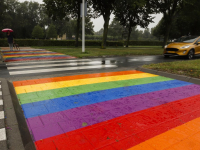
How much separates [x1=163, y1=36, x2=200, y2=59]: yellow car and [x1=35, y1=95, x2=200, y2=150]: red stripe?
9063 millimetres

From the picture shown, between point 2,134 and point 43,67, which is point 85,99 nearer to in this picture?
point 2,134

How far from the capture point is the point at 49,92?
433 cm

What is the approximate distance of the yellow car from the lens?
11438 mm

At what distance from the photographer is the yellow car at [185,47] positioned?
1144 cm

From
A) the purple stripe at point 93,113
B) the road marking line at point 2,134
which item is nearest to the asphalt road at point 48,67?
the purple stripe at point 93,113

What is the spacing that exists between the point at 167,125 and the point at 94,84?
2.82m

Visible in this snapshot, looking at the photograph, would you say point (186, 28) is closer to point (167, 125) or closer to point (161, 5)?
point (161, 5)

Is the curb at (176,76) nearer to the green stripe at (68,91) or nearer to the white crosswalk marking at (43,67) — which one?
the green stripe at (68,91)

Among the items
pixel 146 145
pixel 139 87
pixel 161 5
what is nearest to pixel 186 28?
pixel 161 5

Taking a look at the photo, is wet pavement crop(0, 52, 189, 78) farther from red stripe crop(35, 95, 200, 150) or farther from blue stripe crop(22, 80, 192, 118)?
red stripe crop(35, 95, 200, 150)

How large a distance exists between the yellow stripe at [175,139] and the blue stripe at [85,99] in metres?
1.65

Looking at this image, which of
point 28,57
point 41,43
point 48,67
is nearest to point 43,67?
point 48,67

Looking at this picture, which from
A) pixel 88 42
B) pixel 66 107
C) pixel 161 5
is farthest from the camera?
pixel 88 42

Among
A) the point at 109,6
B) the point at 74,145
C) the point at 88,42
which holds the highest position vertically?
the point at 109,6
